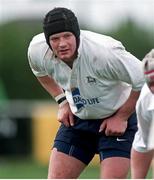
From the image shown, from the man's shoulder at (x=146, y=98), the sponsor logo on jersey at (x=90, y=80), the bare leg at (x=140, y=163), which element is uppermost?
the man's shoulder at (x=146, y=98)

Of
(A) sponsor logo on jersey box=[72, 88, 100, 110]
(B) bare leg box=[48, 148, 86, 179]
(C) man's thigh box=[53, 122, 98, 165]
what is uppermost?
(A) sponsor logo on jersey box=[72, 88, 100, 110]

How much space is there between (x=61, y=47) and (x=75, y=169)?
1.23 meters

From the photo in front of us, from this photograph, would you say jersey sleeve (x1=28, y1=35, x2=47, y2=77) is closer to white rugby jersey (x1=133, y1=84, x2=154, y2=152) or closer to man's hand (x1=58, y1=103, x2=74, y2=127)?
man's hand (x1=58, y1=103, x2=74, y2=127)

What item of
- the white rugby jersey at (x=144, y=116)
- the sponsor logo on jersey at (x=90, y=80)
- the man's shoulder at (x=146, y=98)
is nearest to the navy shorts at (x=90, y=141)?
the sponsor logo on jersey at (x=90, y=80)

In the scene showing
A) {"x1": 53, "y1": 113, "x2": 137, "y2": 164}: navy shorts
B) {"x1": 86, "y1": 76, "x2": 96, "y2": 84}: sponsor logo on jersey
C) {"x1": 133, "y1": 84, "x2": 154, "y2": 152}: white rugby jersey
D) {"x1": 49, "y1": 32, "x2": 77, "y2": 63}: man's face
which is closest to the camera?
{"x1": 133, "y1": 84, "x2": 154, "y2": 152}: white rugby jersey

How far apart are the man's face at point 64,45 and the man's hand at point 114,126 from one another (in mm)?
696

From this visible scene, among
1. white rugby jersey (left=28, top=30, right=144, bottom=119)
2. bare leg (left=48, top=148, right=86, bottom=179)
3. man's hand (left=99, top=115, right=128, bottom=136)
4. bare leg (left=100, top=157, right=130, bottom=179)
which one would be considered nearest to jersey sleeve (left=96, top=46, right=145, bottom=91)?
white rugby jersey (left=28, top=30, right=144, bottom=119)

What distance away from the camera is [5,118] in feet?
73.3

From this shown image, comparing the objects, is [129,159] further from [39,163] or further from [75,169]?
[39,163]

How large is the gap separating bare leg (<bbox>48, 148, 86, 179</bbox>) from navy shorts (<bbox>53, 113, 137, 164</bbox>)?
5cm

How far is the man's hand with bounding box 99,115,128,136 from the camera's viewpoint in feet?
31.7

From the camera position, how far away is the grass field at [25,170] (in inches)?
677

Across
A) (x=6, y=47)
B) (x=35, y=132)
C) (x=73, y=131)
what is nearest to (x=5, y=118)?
(x=35, y=132)

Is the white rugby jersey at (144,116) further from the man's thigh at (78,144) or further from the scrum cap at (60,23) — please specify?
the man's thigh at (78,144)
